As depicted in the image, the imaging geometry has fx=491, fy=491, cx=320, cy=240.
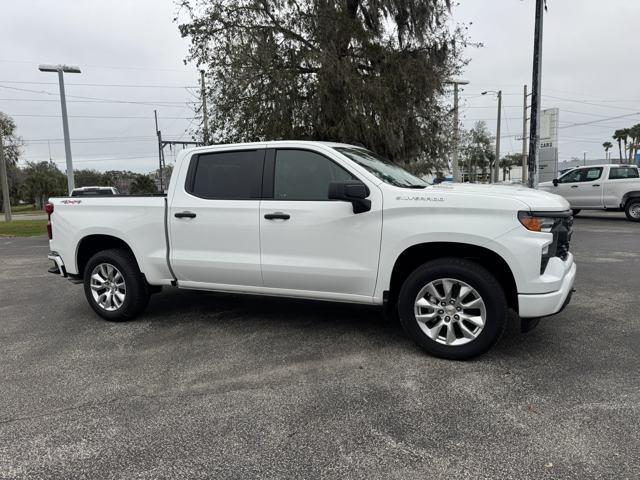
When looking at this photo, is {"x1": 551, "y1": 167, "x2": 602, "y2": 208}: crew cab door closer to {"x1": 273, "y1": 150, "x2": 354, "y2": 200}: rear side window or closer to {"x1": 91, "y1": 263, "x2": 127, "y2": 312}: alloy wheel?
{"x1": 273, "y1": 150, "x2": 354, "y2": 200}: rear side window

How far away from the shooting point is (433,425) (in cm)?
306

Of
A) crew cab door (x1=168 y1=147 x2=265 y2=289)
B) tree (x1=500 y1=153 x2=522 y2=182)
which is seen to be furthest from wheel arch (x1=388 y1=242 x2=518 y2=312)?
tree (x1=500 y1=153 x2=522 y2=182)

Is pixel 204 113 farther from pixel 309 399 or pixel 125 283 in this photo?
pixel 309 399

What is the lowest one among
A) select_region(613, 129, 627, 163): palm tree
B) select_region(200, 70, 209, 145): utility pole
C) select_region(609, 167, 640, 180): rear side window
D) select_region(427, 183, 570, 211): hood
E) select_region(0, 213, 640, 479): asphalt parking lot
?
select_region(0, 213, 640, 479): asphalt parking lot

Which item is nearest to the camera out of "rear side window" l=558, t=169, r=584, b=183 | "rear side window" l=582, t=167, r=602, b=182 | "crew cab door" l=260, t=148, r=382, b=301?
"crew cab door" l=260, t=148, r=382, b=301

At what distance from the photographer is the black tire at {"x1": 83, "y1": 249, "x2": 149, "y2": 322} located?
530 cm

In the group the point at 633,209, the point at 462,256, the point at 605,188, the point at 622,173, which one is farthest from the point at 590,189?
the point at 462,256

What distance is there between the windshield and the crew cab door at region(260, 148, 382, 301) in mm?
271

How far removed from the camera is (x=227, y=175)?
494cm

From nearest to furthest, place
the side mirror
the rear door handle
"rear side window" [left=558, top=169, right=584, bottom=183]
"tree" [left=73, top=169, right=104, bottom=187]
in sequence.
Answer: the side mirror < the rear door handle < "rear side window" [left=558, top=169, right=584, bottom=183] < "tree" [left=73, top=169, right=104, bottom=187]

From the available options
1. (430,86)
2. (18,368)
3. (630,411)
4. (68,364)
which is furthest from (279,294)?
(430,86)

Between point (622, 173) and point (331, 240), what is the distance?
1543 cm

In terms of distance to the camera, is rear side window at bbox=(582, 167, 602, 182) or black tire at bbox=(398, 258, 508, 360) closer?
black tire at bbox=(398, 258, 508, 360)

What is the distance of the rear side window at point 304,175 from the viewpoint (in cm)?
446
